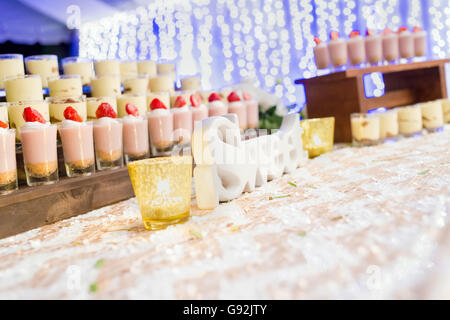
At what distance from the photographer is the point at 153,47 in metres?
4.15

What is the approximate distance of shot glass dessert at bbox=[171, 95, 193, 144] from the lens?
1.56 metres

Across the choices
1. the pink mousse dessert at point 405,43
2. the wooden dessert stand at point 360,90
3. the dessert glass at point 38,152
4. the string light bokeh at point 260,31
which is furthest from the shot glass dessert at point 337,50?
the dessert glass at point 38,152

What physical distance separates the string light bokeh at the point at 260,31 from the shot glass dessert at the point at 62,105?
6.13 feet

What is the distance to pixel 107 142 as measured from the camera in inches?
50.8

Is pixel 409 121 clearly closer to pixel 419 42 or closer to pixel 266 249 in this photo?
pixel 419 42

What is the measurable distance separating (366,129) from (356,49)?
1.81 ft

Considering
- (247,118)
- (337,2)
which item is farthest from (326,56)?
(337,2)

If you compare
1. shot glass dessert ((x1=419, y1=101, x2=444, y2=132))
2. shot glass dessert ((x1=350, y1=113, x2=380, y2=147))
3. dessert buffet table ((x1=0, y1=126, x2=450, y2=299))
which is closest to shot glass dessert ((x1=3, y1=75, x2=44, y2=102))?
dessert buffet table ((x1=0, y1=126, x2=450, y2=299))

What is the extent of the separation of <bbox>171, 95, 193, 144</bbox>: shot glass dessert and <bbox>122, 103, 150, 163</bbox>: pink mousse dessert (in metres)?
0.19

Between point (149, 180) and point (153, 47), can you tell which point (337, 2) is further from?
point (149, 180)

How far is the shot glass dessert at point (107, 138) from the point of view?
1277 millimetres

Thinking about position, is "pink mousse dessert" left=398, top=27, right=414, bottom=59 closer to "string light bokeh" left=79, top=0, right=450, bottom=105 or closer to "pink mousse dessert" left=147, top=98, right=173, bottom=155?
"string light bokeh" left=79, top=0, right=450, bottom=105

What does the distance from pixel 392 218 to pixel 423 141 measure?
1.22 meters

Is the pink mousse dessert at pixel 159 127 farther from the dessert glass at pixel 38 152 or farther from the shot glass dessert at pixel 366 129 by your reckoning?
the shot glass dessert at pixel 366 129
